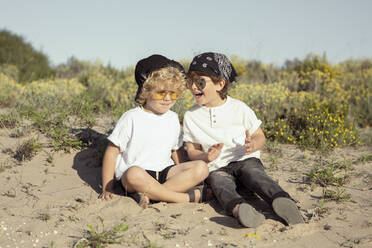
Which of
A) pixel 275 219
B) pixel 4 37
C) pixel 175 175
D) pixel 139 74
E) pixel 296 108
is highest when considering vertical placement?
pixel 4 37

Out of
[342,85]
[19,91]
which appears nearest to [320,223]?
[19,91]

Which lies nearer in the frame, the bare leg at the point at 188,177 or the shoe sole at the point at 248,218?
the shoe sole at the point at 248,218

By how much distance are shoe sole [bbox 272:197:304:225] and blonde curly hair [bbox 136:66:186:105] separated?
4.29 ft

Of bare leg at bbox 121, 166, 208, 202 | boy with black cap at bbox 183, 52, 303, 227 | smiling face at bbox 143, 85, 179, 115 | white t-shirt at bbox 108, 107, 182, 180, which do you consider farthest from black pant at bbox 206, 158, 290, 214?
smiling face at bbox 143, 85, 179, 115

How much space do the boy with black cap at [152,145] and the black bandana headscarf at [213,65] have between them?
6.9 inches

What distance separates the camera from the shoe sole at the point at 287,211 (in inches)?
109

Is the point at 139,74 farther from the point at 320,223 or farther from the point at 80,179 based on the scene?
the point at 320,223

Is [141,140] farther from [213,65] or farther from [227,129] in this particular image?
[213,65]

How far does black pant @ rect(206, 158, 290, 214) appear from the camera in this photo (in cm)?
299

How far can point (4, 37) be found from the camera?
13961 millimetres

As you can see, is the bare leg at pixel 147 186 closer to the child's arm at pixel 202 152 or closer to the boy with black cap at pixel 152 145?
the boy with black cap at pixel 152 145

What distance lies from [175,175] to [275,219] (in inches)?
36.1

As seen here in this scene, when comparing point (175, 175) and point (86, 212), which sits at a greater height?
point (175, 175)

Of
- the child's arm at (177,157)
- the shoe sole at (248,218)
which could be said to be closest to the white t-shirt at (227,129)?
the child's arm at (177,157)
